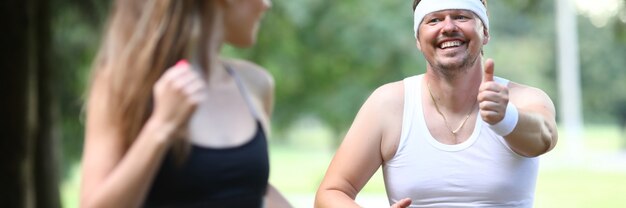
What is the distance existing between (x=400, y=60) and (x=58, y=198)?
15.5 meters

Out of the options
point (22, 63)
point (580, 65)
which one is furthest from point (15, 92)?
point (580, 65)

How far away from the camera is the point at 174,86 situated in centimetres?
222

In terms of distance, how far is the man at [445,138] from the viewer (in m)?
3.53

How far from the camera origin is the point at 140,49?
235 centimetres

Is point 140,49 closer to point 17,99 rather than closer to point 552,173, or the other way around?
point 17,99

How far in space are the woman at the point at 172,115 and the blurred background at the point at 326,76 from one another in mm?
461

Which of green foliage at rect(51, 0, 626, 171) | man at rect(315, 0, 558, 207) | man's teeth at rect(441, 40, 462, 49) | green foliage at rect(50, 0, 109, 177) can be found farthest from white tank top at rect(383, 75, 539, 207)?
green foliage at rect(51, 0, 626, 171)

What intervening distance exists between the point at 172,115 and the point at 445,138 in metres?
1.49

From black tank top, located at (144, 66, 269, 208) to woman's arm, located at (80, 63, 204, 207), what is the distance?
3.6 inches

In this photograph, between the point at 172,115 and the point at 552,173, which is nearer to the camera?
the point at 172,115

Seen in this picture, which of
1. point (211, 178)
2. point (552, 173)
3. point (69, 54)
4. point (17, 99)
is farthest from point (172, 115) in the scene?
point (552, 173)

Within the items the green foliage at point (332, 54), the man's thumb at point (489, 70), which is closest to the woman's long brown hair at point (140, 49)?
the man's thumb at point (489, 70)

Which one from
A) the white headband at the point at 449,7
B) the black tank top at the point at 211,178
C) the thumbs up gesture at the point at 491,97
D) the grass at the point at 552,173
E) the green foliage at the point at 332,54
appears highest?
the white headband at the point at 449,7

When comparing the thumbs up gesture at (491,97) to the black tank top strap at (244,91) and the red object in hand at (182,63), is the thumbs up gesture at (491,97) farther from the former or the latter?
the red object in hand at (182,63)
